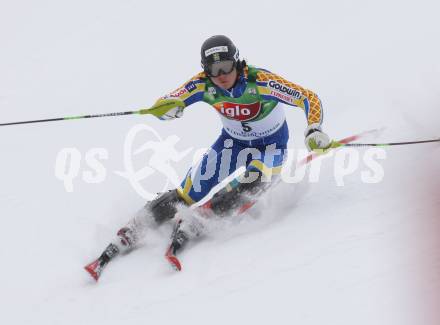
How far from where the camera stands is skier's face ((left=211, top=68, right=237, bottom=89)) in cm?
446

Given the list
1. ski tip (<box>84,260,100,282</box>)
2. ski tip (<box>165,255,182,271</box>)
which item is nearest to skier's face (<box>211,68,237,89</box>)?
ski tip (<box>165,255,182,271</box>)

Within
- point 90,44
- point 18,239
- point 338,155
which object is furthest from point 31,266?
point 90,44

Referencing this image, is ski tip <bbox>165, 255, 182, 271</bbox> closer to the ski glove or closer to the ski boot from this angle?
the ski boot

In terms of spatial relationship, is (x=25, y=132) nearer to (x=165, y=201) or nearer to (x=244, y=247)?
(x=165, y=201)

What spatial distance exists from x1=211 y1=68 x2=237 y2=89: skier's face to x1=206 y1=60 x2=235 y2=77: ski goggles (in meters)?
0.03

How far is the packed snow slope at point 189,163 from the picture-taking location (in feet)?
11.1

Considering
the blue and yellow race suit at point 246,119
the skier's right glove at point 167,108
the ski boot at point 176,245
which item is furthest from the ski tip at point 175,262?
the skier's right glove at point 167,108

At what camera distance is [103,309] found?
3.82 meters

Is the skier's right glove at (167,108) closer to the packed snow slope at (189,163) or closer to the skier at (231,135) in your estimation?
the skier at (231,135)

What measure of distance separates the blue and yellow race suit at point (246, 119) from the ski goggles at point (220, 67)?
20cm

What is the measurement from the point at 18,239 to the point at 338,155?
3.04 metres

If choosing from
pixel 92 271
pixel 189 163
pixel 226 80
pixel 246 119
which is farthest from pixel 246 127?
pixel 189 163

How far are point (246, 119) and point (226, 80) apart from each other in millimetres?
429

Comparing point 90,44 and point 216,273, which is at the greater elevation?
point 90,44
